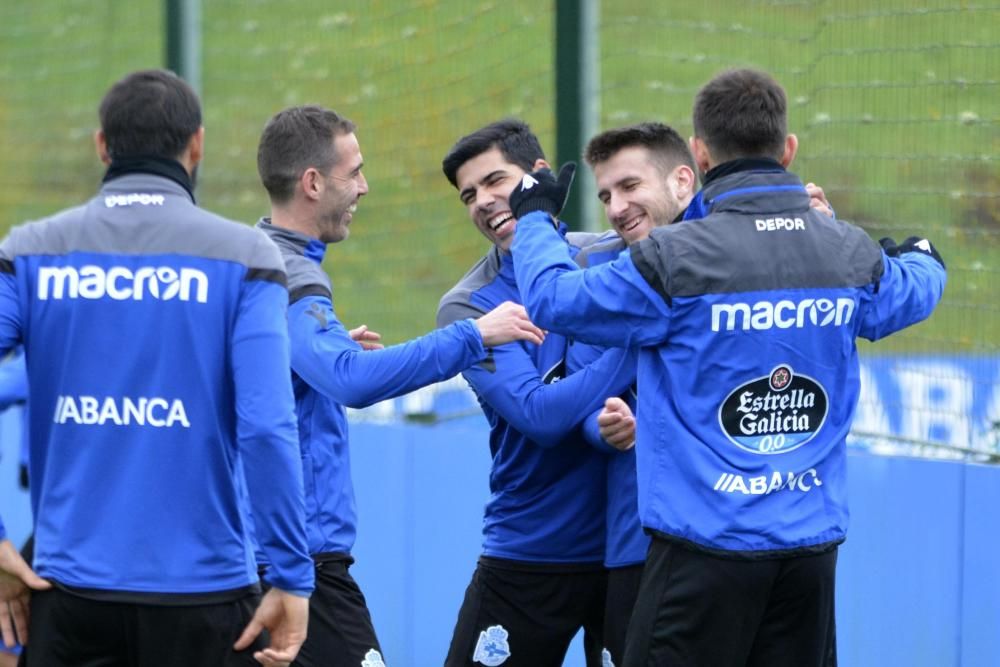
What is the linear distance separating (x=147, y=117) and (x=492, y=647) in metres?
2.04

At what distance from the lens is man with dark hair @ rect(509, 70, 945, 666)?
4062mm

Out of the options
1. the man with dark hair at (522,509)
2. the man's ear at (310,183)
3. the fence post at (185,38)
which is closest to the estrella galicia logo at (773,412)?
the man with dark hair at (522,509)

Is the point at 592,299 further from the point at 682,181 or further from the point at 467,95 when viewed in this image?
the point at 467,95

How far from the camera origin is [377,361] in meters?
4.58

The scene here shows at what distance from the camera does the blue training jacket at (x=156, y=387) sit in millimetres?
3744

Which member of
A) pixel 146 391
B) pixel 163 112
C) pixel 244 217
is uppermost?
pixel 244 217

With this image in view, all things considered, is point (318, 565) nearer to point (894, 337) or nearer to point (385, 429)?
point (894, 337)

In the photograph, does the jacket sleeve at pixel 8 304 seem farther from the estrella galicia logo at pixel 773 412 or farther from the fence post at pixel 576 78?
the fence post at pixel 576 78

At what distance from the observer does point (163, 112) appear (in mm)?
3820

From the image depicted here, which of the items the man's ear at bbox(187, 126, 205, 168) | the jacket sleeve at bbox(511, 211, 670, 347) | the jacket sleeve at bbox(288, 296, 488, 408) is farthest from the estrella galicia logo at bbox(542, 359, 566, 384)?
the man's ear at bbox(187, 126, 205, 168)

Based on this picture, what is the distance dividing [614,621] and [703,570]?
0.69 meters

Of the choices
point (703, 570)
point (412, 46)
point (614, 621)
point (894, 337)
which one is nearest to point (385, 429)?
point (412, 46)

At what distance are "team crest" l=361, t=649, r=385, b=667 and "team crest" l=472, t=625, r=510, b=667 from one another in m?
0.35

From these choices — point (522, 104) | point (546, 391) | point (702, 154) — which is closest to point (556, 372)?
point (546, 391)
